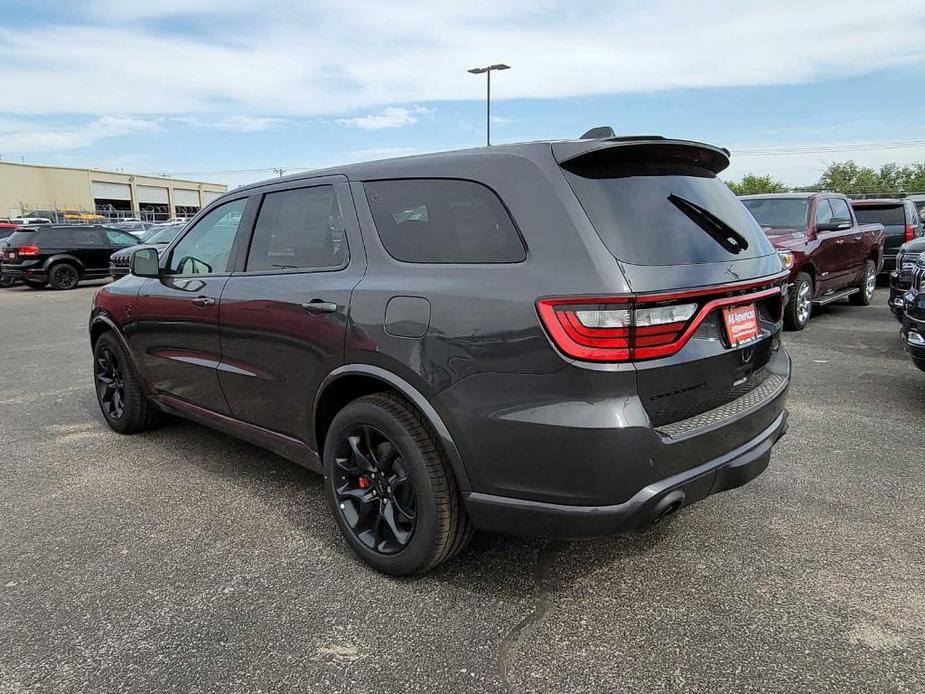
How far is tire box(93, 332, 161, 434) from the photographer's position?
4551mm

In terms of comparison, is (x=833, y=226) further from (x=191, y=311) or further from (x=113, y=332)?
(x=113, y=332)

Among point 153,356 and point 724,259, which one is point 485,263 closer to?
point 724,259

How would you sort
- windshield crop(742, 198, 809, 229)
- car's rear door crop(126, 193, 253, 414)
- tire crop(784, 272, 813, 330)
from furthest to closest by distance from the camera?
1. windshield crop(742, 198, 809, 229)
2. tire crop(784, 272, 813, 330)
3. car's rear door crop(126, 193, 253, 414)

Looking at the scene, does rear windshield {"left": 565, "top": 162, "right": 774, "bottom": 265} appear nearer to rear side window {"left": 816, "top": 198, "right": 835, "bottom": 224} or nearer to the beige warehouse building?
rear side window {"left": 816, "top": 198, "right": 835, "bottom": 224}

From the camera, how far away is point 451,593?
2.66 m

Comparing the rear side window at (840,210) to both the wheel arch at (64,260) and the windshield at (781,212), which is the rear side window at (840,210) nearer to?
the windshield at (781,212)

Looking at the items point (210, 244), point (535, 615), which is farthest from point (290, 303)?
point (535, 615)

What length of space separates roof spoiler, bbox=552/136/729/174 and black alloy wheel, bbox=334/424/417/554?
4.27 ft

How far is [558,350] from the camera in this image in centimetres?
217

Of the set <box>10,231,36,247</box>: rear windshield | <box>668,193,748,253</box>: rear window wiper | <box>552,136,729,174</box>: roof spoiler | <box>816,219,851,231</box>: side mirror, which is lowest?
<box>10,231,36,247</box>: rear windshield

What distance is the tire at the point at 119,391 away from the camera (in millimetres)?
4551

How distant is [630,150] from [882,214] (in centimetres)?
1315

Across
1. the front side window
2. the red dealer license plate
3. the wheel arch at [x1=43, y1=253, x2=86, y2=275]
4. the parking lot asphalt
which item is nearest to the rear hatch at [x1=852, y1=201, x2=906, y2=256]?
the parking lot asphalt

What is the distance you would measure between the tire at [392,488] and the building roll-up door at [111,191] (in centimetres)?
8529
